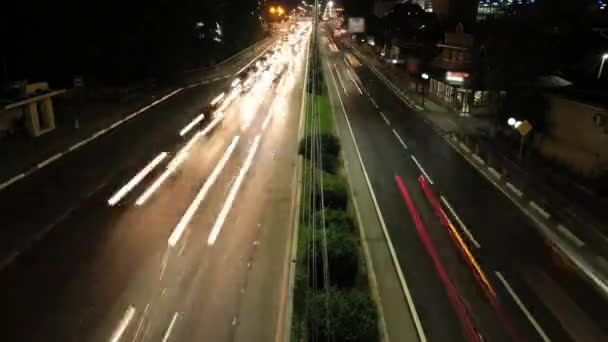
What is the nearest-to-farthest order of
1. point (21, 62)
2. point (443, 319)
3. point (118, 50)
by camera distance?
point (443, 319), point (21, 62), point (118, 50)

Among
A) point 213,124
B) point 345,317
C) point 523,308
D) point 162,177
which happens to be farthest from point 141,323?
point 213,124

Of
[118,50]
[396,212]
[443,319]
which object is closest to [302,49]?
[118,50]

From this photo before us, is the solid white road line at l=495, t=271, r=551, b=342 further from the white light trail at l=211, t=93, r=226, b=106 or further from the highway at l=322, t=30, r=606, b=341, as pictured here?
the white light trail at l=211, t=93, r=226, b=106

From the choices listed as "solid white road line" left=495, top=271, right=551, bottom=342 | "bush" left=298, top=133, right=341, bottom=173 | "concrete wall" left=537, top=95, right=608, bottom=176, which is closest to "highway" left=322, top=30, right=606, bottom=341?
"solid white road line" left=495, top=271, right=551, bottom=342

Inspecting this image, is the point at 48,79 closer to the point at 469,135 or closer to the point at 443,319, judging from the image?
the point at 469,135

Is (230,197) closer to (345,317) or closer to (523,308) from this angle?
(345,317)

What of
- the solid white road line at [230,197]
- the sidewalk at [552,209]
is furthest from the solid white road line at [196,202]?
the sidewalk at [552,209]

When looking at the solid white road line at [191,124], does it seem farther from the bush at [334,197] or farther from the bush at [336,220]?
the bush at [336,220]

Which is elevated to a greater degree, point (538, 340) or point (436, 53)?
point (436, 53)
